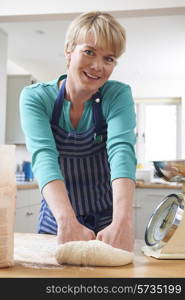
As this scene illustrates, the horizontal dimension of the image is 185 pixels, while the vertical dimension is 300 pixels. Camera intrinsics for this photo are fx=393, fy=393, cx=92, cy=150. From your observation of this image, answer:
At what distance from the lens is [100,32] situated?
98 cm

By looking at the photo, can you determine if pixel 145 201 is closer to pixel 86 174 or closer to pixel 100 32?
pixel 86 174

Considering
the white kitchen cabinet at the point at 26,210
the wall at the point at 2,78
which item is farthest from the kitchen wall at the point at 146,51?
the white kitchen cabinet at the point at 26,210

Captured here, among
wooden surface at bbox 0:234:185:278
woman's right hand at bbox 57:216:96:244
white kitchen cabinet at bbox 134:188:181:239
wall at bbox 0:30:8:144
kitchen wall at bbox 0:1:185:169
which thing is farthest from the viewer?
wall at bbox 0:30:8:144

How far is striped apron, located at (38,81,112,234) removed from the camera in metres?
1.18

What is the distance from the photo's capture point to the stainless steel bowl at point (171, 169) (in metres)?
0.88

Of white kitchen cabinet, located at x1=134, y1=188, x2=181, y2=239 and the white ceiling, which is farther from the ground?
the white ceiling

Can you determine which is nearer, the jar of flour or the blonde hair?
the jar of flour

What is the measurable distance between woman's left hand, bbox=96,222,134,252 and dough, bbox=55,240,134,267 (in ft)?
0.38

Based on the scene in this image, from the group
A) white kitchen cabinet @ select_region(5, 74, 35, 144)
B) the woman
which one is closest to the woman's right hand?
the woman

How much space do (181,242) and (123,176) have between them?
0.23m

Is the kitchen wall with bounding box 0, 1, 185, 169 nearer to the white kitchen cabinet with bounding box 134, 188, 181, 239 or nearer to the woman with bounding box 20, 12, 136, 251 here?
the white kitchen cabinet with bounding box 134, 188, 181, 239

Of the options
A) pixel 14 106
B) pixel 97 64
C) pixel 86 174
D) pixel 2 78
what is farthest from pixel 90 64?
pixel 14 106

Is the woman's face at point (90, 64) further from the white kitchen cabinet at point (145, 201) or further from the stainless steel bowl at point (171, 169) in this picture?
the white kitchen cabinet at point (145, 201)

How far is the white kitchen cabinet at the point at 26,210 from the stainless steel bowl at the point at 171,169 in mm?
2789
